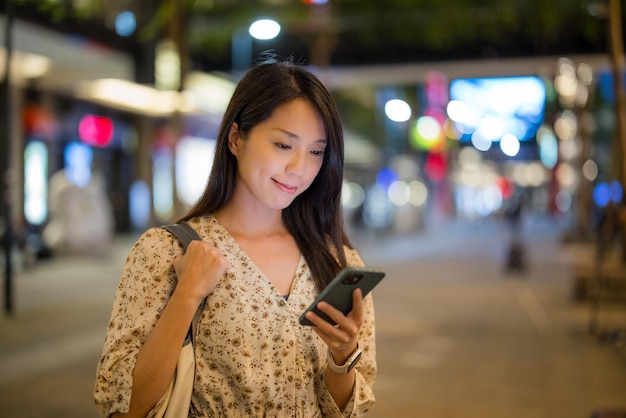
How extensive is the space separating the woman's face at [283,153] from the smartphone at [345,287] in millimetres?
376

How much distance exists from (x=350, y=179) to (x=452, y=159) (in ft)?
75.0

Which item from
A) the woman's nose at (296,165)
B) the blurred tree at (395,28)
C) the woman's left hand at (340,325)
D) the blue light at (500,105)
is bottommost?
the woman's left hand at (340,325)

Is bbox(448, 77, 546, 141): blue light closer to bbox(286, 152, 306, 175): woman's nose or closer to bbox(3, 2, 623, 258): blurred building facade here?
bbox(3, 2, 623, 258): blurred building facade

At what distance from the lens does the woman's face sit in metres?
2.35

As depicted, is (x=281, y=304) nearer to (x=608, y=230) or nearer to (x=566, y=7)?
(x=608, y=230)

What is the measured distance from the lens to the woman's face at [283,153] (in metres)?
2.35

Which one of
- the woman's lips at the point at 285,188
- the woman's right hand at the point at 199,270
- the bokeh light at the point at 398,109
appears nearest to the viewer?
the woman's right hand at the point at 199,270

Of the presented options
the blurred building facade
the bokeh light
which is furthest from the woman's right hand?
the bokeh light

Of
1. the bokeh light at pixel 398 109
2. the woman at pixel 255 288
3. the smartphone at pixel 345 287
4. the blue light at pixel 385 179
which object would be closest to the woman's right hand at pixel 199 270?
the woman at pixel 255 288

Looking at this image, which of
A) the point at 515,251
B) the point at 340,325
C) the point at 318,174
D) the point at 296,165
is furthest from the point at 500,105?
the point at 340,325

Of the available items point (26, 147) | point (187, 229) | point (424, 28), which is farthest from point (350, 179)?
point (187, 229)

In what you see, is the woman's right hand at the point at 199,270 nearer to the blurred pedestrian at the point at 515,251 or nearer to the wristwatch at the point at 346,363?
the wristwatch at the point at 346,363

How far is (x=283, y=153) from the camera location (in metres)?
2.36

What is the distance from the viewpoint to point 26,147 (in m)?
24.0
